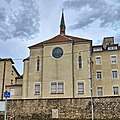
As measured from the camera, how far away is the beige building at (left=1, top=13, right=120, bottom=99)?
38.9m

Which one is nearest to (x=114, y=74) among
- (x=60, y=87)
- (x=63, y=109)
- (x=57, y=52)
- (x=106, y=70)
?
(x=106, y=70)

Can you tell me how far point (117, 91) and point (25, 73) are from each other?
17195 millimetres

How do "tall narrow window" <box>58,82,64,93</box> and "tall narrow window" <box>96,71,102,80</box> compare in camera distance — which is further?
"tall narrow window" <box>96,71,102,80</box>

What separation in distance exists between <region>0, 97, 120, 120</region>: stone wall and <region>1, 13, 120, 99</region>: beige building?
39.1 feet

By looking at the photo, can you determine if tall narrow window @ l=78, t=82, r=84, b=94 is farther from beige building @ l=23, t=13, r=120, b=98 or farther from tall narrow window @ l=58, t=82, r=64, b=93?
tall narrow window @ l=58, t=82, r=64, b=93

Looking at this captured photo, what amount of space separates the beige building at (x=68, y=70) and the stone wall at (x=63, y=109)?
39.1 feet

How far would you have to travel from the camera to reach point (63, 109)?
84.2 feet

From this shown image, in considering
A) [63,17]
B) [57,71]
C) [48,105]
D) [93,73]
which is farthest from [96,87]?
[63,17]

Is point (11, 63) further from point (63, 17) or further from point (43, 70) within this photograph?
point (63, 17)

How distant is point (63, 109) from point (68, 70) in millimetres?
14375

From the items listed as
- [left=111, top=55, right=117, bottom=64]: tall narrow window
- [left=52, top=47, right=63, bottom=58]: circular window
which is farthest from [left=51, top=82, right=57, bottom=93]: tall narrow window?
[left=111, top=55, right=117, bottom=64]: tall narrow window

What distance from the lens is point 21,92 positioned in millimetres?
43000

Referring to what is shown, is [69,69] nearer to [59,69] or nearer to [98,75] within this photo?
[59,69]

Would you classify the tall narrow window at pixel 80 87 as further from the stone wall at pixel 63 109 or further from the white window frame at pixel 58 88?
the stone wall at pixel 63 109
